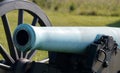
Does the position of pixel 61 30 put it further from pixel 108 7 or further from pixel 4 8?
pixel 108 7

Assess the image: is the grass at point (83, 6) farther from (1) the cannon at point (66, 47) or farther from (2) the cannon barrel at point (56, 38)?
(2) the cannon barrel at point (56, 38)

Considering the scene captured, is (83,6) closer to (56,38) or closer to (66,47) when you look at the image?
(66,47)

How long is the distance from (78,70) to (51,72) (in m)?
0.33

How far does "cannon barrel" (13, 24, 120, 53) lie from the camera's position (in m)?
5.07

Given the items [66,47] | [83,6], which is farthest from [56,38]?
[83,6]

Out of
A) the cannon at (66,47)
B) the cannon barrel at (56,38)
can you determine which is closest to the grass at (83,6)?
the cannon at (66,47)

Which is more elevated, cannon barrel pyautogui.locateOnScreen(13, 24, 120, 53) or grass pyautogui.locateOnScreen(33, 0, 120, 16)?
cannon barrel pyautogui.locateOnScreen(13, 24, 120, 53)

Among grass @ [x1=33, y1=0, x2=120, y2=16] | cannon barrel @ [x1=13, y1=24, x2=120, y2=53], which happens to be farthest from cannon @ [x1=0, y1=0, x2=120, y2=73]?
grass @ [x1=33, y1=0, x2=120, y2=16]

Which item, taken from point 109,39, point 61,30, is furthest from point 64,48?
point 109,39

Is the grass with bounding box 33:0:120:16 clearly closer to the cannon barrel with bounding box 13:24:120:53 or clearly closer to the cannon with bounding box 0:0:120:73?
the cannon with bounding box 0:0:120:73

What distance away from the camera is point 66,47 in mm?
5500

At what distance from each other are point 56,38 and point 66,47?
0.22 metres

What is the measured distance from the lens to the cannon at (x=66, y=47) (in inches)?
204

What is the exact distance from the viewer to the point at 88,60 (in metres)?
5.76
